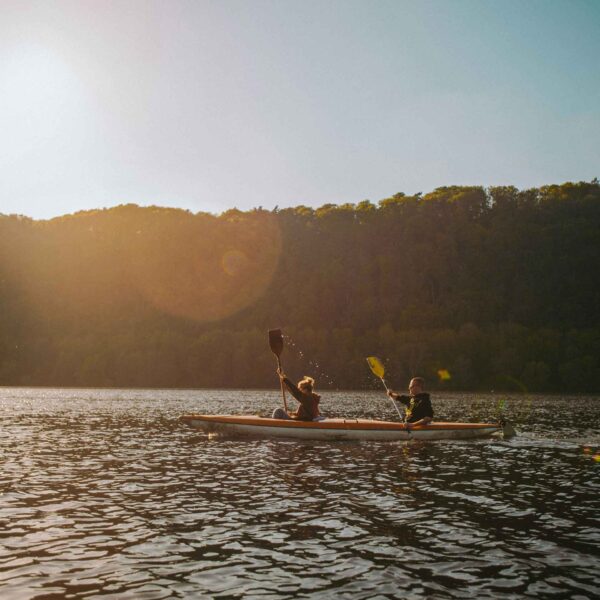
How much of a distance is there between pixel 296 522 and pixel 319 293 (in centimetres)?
9853

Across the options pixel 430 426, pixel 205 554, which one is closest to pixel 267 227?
pixel 430 426

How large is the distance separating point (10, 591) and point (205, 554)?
248 cm

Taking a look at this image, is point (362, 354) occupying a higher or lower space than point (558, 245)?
lower

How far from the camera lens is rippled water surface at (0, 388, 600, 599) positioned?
24.8ft

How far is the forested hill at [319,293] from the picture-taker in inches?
3263

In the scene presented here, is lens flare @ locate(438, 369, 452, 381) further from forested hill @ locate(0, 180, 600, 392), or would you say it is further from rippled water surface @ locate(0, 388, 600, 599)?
rippled water surface @ locate(0, 388, 600, 599)

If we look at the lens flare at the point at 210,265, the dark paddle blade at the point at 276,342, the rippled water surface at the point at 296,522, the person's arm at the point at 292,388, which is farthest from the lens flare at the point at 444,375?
the person's arm at the point at 292,388

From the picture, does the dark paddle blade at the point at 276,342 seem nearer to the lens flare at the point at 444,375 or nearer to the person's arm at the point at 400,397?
→ the person's arm at the point at 400,397

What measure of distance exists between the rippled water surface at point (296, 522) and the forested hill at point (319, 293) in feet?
202

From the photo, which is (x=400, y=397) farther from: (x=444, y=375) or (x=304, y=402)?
(x=444, y=375)

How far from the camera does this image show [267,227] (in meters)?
127

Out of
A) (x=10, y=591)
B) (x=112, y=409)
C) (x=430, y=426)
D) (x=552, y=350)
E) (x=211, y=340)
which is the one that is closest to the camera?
(x=10, y=591)

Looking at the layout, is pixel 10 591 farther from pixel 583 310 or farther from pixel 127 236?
pixel 127 236

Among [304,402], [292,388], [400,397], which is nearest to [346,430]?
[304,402]
